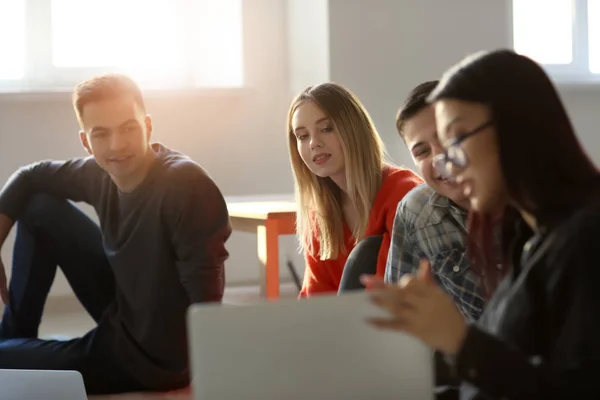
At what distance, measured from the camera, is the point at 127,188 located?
6.55ft

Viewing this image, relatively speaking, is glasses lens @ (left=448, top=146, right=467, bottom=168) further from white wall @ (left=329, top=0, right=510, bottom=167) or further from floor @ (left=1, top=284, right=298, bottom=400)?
white wall @ (left=329, top=0, right=510, bottom=167)

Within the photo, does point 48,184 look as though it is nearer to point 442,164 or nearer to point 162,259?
point 162,259

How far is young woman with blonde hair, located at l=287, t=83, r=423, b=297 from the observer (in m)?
1.94

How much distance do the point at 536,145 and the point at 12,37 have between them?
2.94 meters

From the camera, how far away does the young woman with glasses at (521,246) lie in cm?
77

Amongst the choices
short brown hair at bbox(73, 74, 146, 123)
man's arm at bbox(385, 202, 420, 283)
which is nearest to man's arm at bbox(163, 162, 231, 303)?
short brown hair at bbox(73, 74, 146, 123)

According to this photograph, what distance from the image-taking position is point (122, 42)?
3443mm

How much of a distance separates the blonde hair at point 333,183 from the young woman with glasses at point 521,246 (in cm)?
104

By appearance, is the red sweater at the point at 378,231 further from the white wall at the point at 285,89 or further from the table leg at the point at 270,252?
the white wall at the point at 285,89

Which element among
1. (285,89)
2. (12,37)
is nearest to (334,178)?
(285,89)

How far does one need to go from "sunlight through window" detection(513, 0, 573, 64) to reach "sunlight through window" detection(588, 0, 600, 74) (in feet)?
0.29

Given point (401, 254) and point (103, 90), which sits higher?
point (103, 90)

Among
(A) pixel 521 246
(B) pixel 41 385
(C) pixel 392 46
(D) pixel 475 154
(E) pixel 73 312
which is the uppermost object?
(C) pixel 392 46

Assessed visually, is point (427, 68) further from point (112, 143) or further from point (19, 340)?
point (19, 340)
